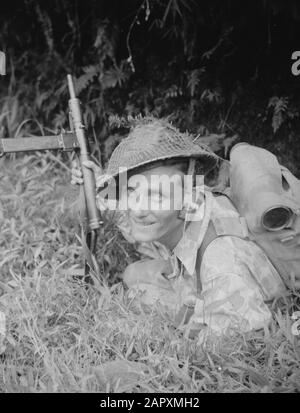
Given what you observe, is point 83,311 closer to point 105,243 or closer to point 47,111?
point 105,243

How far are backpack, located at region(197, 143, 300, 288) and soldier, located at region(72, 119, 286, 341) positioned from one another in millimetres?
33

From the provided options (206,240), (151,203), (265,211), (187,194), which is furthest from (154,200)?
(265,211)

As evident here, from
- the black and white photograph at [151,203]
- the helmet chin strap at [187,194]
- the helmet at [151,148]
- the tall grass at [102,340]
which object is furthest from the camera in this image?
the helmet chin strap at [187,194]

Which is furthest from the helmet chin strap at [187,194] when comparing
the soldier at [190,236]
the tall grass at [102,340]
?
the tall grass at [102,340]

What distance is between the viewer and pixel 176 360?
2.72m

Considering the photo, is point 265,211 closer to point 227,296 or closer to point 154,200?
point 227,296

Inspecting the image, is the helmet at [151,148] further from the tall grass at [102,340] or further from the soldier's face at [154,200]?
the tall grass at [102,340]

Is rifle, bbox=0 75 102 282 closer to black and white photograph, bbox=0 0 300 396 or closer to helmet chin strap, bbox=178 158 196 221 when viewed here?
black and white photograph, bbox=0 0 300 396

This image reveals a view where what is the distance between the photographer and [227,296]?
2.91 meters

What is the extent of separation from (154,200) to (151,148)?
29 centimetres

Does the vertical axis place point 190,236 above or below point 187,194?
below

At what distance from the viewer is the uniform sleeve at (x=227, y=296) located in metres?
2.88

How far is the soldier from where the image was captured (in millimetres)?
2926

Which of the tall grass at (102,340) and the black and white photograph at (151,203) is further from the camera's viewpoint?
the black and white photograph at (151,203)
